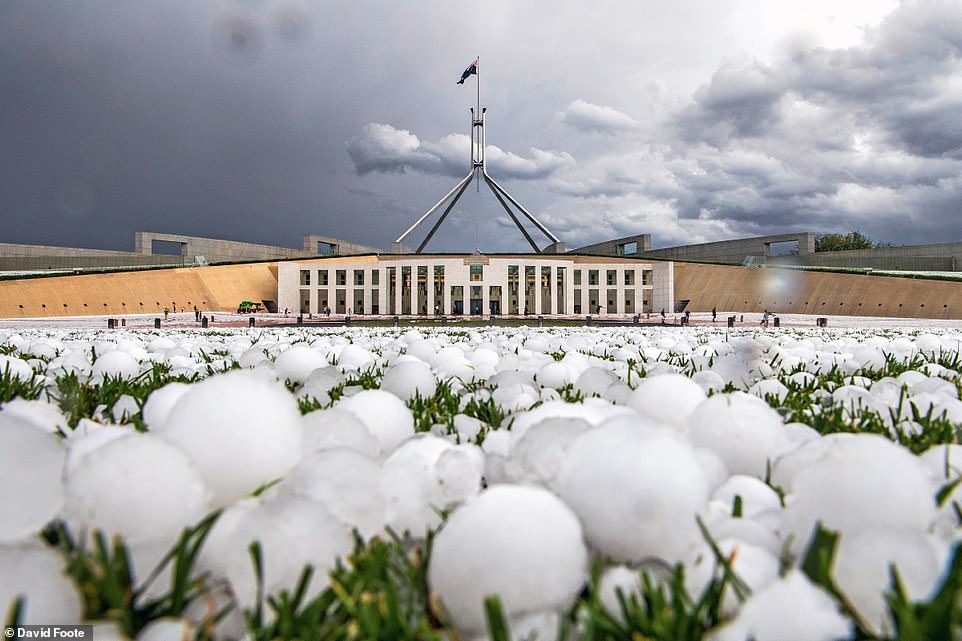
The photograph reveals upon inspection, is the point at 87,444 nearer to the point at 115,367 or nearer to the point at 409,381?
the point at 409,381

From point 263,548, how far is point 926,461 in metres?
1.15

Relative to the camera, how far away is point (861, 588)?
615 millimetres

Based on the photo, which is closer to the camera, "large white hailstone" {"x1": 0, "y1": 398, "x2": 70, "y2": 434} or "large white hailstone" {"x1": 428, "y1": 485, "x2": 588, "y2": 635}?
"large white hailstone" {"x1": 428, "y1": 485, "x2": 588, "y2": 635}

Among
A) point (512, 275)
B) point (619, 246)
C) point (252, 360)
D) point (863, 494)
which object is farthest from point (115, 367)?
point (619, 246)

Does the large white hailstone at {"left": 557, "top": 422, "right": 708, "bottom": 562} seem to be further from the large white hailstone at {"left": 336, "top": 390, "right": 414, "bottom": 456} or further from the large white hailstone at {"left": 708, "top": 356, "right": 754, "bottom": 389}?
the large white hailstone at {"left": 708, "top": 356, "right": 754, "bottom": 389}

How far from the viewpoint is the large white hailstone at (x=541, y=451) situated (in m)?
0.93

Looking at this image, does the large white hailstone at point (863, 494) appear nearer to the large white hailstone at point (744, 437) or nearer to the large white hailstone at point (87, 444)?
the large white hailstone at point (744, 437)

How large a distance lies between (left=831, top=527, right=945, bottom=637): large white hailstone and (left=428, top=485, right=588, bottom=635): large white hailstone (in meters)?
0.29

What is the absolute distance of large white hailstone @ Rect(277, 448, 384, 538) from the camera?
2.72ft

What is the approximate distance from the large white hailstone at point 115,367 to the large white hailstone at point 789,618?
249 centimetres

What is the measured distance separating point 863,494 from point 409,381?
58.9 inches

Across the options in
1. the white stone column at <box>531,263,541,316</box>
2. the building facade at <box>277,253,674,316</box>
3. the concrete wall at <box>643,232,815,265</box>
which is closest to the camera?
the white stone column at <box>531,263,541,316</box>

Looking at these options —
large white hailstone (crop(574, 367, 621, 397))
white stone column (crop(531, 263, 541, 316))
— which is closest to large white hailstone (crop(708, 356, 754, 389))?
large white hailstone (crop(574, 367, 621, 397))

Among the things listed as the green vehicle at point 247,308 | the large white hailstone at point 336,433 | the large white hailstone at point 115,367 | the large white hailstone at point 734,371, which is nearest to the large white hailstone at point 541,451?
the large white hailstone at point 336,433
